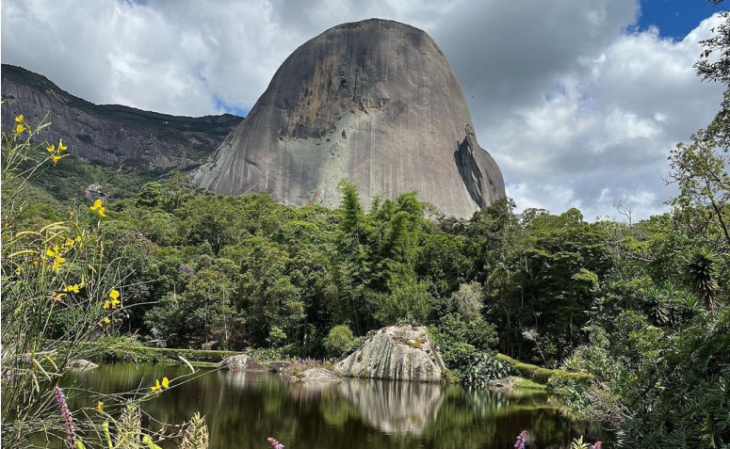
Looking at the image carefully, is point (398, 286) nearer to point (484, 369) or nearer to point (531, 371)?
point (484, 369)

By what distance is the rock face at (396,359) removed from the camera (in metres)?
21.3

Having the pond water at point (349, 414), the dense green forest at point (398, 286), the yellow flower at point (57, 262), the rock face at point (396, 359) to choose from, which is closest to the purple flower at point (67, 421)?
the yellow flower at point (57, 262)

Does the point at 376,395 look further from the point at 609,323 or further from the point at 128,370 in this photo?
the point at 128,370

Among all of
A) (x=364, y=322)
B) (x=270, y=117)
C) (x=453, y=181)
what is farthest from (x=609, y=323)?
(x=270, y=117)

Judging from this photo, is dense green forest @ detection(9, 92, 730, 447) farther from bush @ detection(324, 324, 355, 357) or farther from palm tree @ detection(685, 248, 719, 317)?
palm tree @ detection(685, 248, 719, 317)

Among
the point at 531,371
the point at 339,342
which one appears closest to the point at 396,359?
the point at 339,342

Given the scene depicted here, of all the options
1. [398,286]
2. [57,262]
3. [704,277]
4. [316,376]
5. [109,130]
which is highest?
[109,130]

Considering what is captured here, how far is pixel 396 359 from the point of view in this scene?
2128cm

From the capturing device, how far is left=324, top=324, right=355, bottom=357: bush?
2281 cm

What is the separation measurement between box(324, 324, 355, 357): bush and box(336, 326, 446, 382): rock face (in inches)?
33.8

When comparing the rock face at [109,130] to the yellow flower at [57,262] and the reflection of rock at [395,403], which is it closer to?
the reflection of rock at [395,403]

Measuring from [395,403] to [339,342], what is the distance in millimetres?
8449

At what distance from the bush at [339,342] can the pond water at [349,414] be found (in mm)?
4294

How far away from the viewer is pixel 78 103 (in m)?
105
